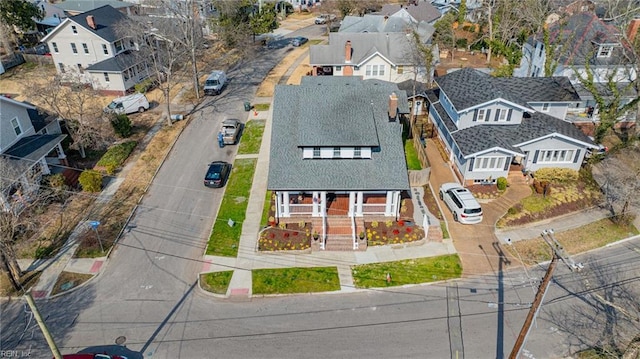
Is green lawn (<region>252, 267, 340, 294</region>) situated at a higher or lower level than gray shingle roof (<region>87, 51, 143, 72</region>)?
lower

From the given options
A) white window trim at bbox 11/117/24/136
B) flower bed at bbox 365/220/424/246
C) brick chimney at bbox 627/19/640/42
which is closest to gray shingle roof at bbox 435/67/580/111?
flower bed at bbox 365/220/424/246

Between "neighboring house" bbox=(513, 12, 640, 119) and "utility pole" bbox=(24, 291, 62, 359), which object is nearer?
"utility pole" bbox=(24, 291, 62, 359)

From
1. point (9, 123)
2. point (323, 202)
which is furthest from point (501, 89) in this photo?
point (9, 123)

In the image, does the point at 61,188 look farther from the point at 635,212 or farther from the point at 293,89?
the point at 635,212

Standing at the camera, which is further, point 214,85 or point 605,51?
point 214,85

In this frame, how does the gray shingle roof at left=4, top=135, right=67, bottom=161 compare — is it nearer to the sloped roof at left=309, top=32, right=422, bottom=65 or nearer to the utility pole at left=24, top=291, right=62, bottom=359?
the utility pole at left=24, top=291, right=62, bottom=359

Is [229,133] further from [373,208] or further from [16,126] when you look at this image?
[373,208]

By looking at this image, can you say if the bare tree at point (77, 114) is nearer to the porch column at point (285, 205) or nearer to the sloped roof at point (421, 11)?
the porch column at point (285, 205)

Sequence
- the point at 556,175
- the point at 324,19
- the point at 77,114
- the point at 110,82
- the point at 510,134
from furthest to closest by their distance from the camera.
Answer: the point at 324,19
the point at 110,82
the point at 77,114
the point at 510,134
the point at 556,175
